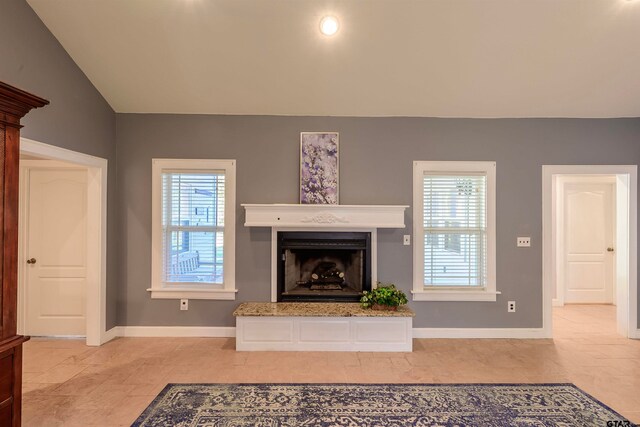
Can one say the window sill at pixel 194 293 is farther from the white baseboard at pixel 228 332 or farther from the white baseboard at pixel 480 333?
the white baseboard at pixel 480 333

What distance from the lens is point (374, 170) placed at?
4.05 meters

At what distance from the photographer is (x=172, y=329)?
4016mm

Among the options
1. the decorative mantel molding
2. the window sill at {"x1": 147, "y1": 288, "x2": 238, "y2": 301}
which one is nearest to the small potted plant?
the decorative mantel molding

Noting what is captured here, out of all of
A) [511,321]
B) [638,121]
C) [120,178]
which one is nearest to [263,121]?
[120,178]

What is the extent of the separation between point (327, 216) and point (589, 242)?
499 cm

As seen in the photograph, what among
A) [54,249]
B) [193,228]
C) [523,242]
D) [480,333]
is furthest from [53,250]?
[523,242]

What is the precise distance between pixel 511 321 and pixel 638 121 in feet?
9.32

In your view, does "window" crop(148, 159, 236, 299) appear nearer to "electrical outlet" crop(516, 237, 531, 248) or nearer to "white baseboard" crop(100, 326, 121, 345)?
"white baseboard" crop(100, 326, 121, 345)

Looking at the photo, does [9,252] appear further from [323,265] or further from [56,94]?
[323,265]

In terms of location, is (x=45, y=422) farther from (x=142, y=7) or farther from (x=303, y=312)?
(x=142, y=7)

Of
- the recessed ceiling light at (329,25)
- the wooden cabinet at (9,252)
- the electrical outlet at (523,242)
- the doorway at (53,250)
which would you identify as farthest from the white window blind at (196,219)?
the electrical outlet at (523,242)

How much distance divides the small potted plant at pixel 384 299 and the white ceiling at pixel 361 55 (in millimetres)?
2072

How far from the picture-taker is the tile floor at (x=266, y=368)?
2.60m

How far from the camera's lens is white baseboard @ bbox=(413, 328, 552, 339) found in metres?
4.01
